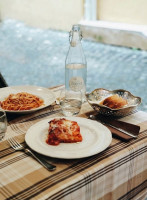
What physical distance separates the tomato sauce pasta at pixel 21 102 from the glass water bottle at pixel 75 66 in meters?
0.17

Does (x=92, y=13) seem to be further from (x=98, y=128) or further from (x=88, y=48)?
(x=98, y=128)

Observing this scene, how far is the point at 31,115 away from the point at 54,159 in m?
0.36

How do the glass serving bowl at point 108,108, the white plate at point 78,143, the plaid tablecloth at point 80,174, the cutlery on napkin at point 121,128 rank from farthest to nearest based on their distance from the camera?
the glass serving bowl at point 108,108 → the cutlery on napkin at point 121,128 → the white plate at point 78,143 → the plaid tablecloth at point 80,174

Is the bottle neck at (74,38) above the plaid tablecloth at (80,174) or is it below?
above

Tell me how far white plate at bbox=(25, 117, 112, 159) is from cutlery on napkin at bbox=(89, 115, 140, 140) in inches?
1.8

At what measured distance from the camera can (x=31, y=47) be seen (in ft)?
18.2

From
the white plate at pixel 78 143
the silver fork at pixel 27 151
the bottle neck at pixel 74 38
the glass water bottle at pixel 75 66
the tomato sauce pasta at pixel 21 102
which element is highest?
the bottle neck at pixel 74 38

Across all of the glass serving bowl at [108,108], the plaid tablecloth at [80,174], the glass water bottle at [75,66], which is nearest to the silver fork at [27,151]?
the plaid tablecloth at [80,174]

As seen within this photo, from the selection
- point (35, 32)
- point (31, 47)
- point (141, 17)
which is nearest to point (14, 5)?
point (35, 32)

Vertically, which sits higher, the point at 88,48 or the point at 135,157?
the point at 135,157

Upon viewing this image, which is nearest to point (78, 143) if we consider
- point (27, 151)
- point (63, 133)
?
point (63, 133)

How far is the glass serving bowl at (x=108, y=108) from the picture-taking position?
3.76ft

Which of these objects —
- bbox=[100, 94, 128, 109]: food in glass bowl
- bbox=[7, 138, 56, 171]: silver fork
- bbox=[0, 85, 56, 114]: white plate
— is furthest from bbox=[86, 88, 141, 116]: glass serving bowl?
bbox=[7, 138, 56, 171]: silver fork

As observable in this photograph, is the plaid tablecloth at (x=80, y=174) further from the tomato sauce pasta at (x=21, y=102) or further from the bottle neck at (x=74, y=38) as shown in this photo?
the bottle neck at (x=74, y=38)
